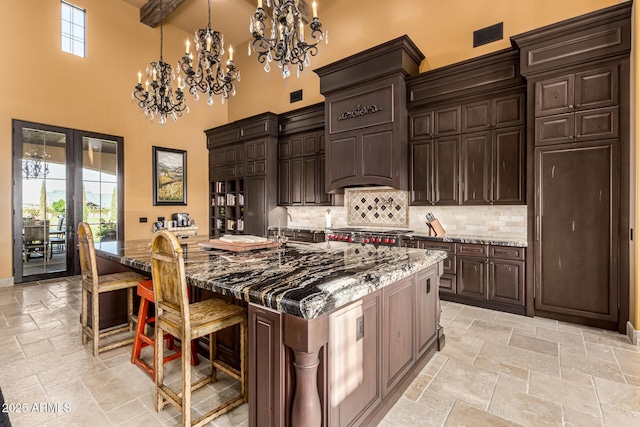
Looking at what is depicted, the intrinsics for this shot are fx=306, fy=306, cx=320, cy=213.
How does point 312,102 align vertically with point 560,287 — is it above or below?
above

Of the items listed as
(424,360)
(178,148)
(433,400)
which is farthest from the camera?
(178,148)

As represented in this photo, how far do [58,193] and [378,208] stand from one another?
18.9 feet

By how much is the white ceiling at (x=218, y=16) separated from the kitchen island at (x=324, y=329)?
20.3 ft

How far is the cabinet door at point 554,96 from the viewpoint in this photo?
130 inches

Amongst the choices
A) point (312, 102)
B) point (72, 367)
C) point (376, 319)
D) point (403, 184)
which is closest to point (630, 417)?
point (376, 319)

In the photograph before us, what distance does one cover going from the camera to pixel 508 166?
3.90 metres

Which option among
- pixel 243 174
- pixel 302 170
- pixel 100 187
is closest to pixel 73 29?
pixel 100 187

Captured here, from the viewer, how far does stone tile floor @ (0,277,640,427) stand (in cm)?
189

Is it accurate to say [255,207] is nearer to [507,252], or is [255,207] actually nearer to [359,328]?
[507,252]

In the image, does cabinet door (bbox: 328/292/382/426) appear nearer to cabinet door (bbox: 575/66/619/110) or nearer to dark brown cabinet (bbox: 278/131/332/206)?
cabinet door (bbox: 575/66/619/110)

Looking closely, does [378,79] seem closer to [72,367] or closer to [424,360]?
[424,360]

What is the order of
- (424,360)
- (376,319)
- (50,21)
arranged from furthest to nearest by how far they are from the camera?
(50,21) → (424,360) → (376,319)

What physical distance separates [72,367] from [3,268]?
4.09 m

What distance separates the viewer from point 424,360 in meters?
2.43
